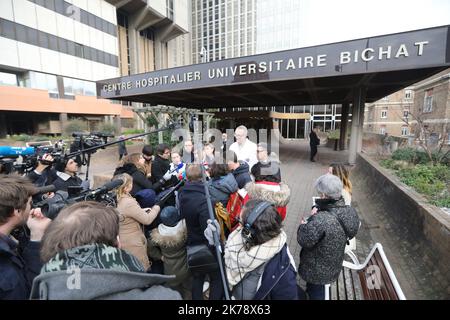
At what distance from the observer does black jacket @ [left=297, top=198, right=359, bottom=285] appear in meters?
1.85

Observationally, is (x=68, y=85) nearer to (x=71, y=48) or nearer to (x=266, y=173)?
(x=71, y=48)

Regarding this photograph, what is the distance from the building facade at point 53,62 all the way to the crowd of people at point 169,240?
88.7ft

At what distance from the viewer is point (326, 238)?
186 cm

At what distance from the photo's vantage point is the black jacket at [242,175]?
117 inches

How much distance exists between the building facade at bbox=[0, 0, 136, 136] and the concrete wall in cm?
2993

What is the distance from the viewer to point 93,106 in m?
28.1

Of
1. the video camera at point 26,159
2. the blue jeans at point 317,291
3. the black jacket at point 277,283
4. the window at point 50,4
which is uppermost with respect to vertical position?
the window at point 50,4

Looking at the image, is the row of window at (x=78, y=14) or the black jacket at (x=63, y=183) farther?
the row of window at (x=78, y=14)

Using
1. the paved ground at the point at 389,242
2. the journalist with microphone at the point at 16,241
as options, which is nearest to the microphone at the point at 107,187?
the journalist with microphone at the point at 16,241

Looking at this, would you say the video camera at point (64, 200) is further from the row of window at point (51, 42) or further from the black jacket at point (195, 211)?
the row of window at point (51, 42)

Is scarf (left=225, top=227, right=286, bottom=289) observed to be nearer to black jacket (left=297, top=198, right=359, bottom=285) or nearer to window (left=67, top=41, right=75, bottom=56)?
black jacket (left=297, top=198, right=359, bottom=285)

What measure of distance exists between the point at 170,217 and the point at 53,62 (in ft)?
100

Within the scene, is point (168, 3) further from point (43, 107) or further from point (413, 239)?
point (413, 239)

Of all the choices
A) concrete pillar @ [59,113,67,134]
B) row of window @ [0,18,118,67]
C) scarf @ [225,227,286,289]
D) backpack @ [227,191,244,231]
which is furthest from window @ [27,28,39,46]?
scarf @ [225,227,286,289]
